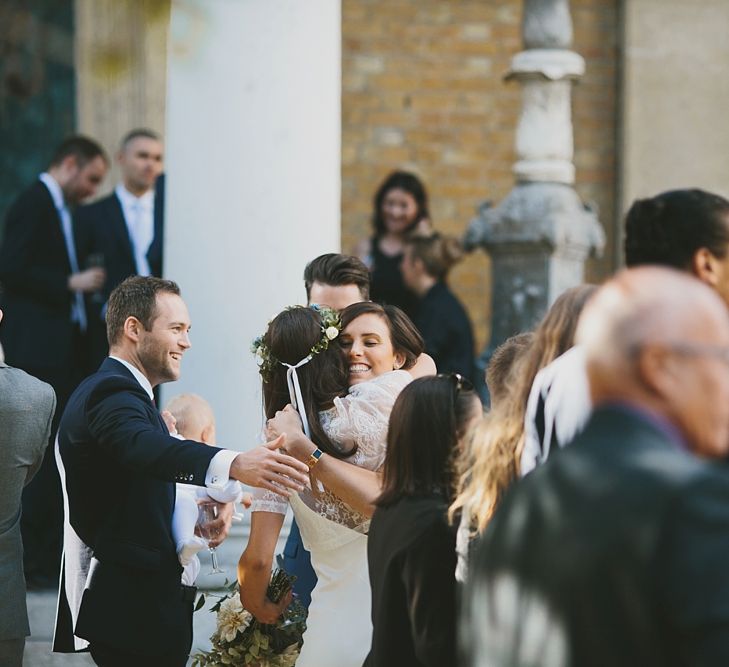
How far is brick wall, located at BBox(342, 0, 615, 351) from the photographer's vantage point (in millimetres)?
10422

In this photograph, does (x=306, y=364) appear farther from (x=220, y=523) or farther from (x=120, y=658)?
(x=120, y=658)

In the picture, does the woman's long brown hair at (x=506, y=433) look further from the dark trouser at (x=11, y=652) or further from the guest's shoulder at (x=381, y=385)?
the dark trouser at (x=11, y=652)

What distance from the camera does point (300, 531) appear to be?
4551 mm

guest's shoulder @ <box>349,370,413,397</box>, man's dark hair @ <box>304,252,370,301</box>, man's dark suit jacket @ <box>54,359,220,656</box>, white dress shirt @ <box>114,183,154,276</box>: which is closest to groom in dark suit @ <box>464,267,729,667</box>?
guest's shoulder @ <box>349,370,413,397</box>

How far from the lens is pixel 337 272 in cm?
536

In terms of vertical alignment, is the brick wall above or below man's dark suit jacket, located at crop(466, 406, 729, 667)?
above

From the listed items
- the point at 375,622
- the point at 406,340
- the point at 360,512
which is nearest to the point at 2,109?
the point at 406,340

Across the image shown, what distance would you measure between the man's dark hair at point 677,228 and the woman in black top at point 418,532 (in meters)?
0.54

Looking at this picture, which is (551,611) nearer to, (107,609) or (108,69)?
(107,609)

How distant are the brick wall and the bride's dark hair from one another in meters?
5.79

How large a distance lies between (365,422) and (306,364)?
11.9 inches

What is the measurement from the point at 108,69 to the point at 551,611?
9130mm

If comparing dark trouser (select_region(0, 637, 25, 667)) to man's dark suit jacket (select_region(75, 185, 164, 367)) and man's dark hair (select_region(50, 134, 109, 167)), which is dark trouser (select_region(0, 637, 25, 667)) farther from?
man's dark hair (select_region(50, 134, 109, 167))

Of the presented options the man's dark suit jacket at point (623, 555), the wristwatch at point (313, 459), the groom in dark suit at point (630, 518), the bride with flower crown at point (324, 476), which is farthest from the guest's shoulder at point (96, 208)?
the man's dark suit jacket at point (623, 555)
